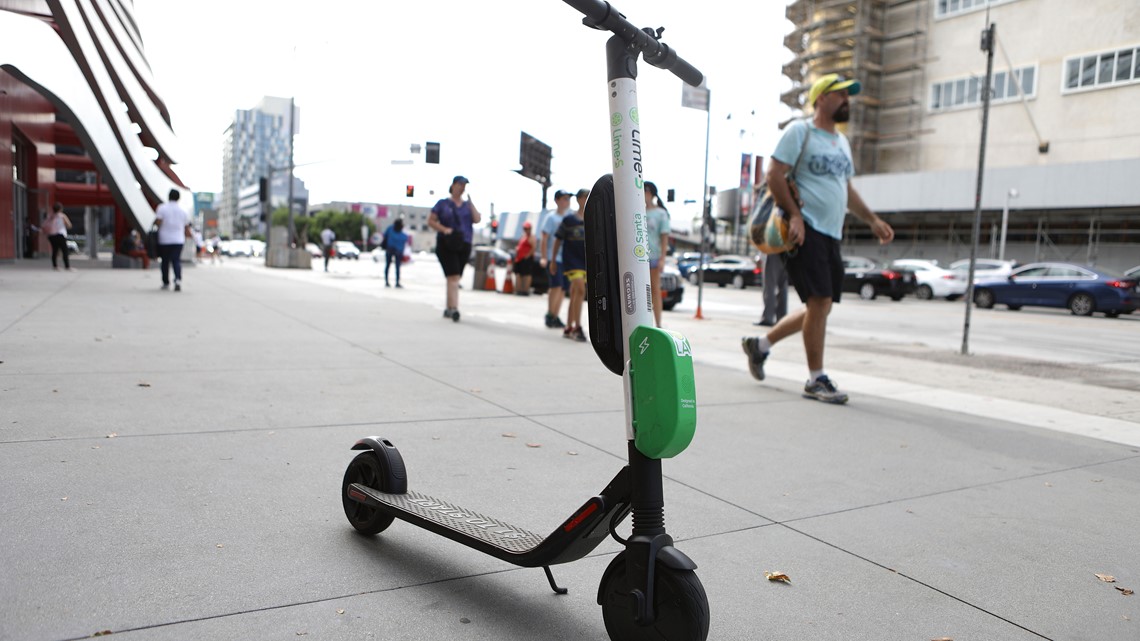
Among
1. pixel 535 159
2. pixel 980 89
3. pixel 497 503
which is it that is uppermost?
pixel 980 89

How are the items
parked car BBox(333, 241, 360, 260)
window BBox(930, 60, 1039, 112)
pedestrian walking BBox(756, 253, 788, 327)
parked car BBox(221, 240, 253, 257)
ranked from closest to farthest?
pedestrian walking BBox(756, 253, 788, 327), window BBox(930, 60, 1039, 112), parked car BBox(333, 241, 360, 260), parked car BBox(221, 240, 253, 257)

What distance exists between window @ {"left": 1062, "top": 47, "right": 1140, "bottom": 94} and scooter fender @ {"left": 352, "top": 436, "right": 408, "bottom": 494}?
4582cm

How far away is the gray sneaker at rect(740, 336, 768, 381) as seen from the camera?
6.45 m

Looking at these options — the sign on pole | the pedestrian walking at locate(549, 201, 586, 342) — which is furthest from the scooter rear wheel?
the sign on pole

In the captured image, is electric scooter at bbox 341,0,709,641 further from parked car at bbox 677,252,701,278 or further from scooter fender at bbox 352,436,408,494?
parked car at bbox 677,252,701,278

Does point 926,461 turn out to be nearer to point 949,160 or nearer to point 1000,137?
point 1000,137

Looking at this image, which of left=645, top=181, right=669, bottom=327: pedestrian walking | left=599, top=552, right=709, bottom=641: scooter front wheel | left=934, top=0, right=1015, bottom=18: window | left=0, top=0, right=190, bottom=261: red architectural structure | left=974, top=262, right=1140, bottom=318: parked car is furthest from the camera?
left=934, top=0, right=1015, bottom=18: window

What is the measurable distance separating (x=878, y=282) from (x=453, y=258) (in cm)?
2009

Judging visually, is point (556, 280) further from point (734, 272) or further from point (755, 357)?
point (734, 272)

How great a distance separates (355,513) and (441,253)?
848 cm

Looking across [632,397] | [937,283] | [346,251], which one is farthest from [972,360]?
[346,251]

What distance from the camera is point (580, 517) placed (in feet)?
6.93

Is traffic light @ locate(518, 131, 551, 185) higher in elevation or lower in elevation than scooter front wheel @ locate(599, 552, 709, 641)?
higher

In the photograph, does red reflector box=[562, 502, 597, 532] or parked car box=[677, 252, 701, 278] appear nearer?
red reflector box=[562, 502, 597, 532]
